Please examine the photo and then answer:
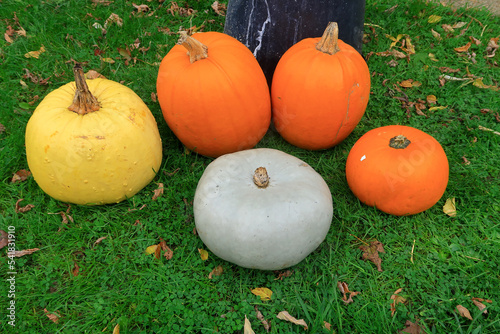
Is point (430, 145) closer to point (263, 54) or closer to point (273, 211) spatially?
point (273, 211)

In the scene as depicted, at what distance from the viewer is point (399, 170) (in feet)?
8.70

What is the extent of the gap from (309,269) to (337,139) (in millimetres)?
1173

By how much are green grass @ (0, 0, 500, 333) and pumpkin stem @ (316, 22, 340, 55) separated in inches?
37.0

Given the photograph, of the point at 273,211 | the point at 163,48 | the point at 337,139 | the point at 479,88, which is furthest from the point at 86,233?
the point at 479,88

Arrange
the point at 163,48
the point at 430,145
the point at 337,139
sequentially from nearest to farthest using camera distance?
the point at 430,145 < the point at 337,139 < the point at 163,48

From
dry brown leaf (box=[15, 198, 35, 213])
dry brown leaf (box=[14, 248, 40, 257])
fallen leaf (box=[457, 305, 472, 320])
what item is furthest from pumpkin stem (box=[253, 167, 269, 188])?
dry brown leaf (box=[15, 198, 35, 213])

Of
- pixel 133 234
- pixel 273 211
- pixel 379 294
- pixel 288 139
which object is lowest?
pixel 379 294

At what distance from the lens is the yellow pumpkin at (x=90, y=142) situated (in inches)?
99.9

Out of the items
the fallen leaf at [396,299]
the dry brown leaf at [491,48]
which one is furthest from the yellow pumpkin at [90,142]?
the dry brown leaf at [491,48]

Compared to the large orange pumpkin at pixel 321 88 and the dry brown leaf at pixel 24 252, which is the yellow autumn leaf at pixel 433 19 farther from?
the dry brown leaf at pixel 24 252

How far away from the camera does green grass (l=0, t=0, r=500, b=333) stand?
7.88ft

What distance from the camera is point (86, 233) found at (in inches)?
111

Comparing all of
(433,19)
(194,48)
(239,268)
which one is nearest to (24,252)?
(239,268)

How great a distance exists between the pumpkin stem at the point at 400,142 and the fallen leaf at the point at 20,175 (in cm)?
297
